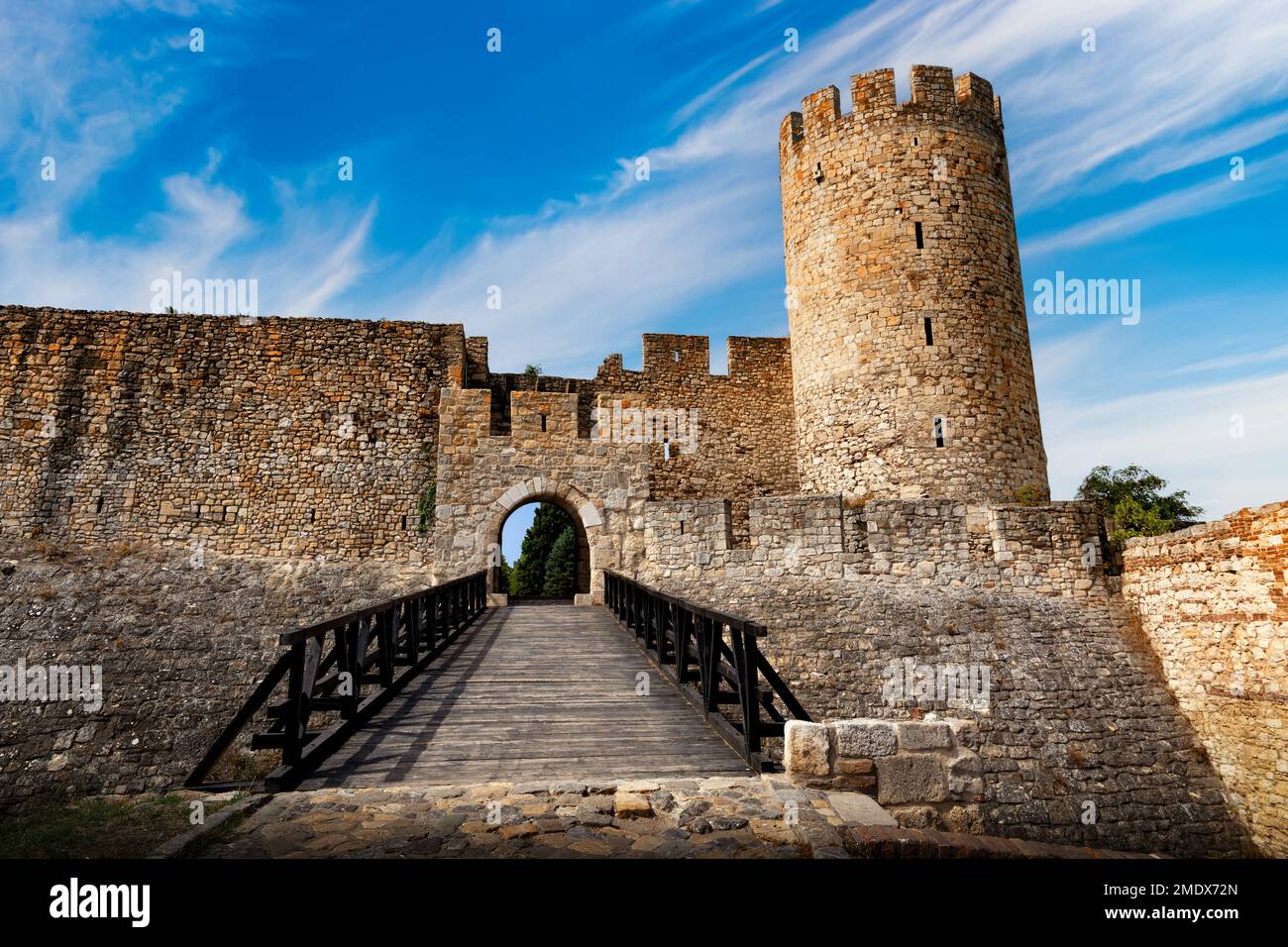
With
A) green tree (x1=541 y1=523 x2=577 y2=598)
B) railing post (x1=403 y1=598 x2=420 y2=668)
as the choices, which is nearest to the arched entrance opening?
green tree (x1=541 y1=523 x2=577 y2=598)

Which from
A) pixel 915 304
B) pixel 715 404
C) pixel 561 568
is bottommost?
pixel 561 568

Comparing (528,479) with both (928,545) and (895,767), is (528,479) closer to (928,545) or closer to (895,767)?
(928,545)

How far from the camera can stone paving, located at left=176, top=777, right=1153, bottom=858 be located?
281 cm

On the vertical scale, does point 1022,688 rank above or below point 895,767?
below

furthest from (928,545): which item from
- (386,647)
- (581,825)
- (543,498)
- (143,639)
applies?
(143,639)

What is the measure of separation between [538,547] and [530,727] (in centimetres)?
Result: 1536

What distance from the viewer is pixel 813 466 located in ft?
43.2

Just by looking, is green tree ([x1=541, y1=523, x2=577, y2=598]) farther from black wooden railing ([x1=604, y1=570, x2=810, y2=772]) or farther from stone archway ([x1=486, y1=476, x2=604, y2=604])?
black wooden railing ([x1=604, y1=570, x2=810, y2=772])

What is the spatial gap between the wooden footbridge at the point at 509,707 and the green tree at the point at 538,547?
12.0 metres

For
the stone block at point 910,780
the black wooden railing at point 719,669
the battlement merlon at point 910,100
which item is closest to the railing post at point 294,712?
the black wooden railing at point 719,669

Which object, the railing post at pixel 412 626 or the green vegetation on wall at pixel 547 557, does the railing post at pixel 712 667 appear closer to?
the railing post at pixel 412 626

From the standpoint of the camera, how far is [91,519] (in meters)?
A: 12.3
